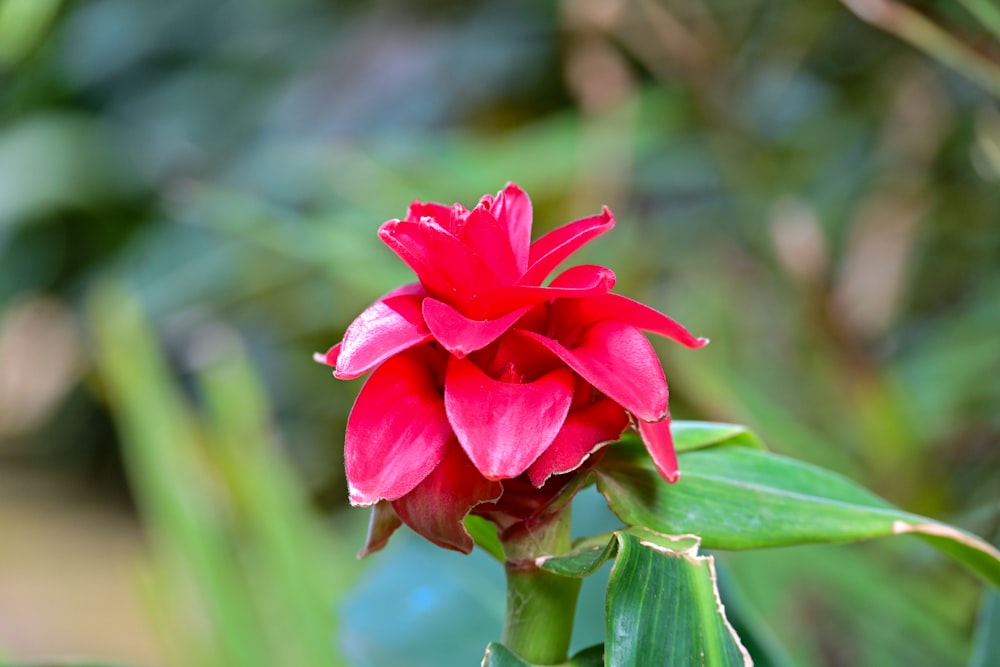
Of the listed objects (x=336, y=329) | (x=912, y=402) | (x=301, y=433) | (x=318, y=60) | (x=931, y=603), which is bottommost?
(x=931, y=603)

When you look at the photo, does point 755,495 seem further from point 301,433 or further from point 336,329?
point 301,433

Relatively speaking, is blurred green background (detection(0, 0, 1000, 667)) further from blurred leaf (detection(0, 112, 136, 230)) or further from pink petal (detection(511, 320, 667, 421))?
pink petal (detection(511, 320, 667, 421))

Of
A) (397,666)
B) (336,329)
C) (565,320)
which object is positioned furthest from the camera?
(336,329)

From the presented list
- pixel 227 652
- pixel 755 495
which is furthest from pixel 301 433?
pixel 755 495

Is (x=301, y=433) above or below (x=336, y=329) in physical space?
below

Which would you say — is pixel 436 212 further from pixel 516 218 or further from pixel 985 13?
pixel 985 13

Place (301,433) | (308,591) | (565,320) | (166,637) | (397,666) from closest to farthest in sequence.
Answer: (565,320) < (397,666) < (308,591) < (166,637) < (301,433)

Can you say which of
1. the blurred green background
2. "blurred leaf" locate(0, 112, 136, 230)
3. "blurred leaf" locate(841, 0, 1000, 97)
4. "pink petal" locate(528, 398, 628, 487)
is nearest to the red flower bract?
"pink petal" locate(528, 398, 628, 487)
